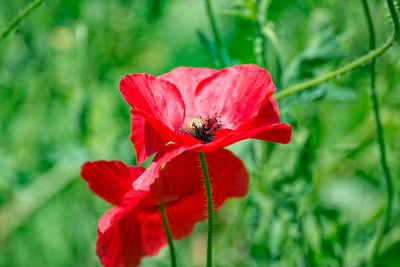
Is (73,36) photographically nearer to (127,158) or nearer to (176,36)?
(176,36)

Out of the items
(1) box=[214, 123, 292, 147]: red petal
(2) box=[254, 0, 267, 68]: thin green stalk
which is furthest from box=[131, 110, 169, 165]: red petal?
(2) box=[254, 0, 267, 68]: thin green stalk

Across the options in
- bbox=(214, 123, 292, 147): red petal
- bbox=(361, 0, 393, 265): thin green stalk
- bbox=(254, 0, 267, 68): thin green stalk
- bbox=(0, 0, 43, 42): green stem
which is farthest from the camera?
bbox=(254, 0, 267, 68): thin green stalk

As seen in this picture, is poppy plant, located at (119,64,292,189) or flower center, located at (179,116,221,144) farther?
flower center, located at (179,116,221,144)

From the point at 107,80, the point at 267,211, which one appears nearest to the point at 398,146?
the point at 267,211

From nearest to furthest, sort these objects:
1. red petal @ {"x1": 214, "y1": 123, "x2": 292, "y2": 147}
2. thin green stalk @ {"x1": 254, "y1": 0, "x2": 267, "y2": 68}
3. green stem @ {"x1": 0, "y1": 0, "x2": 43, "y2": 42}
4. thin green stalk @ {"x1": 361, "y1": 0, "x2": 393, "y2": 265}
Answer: red petal @ {"x1": 214, "y1": 123, "x2": 292, "y2": 147}, green stem @ {"x1": 0, "y1": 0, "x2": 43, "y2": 42}, thin green stalk @ {"x1": 361, "y1": 0, "x2": 393, "y2": 265}, thin green stalk @ {"x1": 254, "y1": 0, "x2": 267, "y2": 68}

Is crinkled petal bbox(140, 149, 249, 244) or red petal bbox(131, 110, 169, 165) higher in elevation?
red petal bbox(131, 110, 169, 165)

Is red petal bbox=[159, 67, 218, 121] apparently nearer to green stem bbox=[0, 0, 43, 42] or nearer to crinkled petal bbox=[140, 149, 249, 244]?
crinkled petal bbox=[140, 149, 249, 244]

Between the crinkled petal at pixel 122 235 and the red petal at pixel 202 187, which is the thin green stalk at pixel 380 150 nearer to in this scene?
the red petal at pixel 202 187
